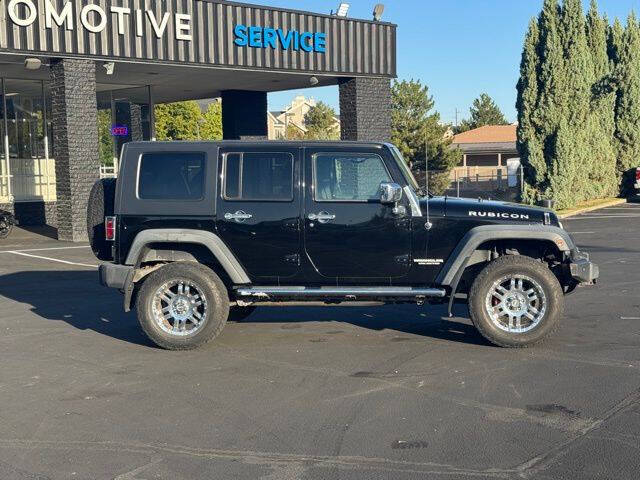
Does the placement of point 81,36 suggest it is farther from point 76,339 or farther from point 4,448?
point 4,448

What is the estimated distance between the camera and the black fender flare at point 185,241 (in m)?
8.40

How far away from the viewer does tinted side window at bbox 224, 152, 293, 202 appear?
8469 millimetres

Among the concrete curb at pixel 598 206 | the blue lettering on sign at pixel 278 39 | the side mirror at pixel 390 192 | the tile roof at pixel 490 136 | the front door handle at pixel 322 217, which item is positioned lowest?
the concrete curb at pixel 598 206

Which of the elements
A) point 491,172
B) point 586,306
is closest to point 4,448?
point 586,306

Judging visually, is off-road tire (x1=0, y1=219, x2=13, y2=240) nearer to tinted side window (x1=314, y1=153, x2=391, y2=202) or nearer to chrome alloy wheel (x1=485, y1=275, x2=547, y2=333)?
tinted side window (x1=314, y1=153, x2=391, y2=202)

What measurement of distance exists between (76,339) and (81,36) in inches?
501

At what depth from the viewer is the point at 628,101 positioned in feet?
124

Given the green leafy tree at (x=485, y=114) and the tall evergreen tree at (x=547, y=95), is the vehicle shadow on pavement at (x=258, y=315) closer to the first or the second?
the tall evergreen tree at (x=547, y=95)

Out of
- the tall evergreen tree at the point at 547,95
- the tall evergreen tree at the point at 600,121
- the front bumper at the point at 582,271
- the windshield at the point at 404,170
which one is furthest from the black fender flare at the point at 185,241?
the tall evergreen tree at the point at 600,121

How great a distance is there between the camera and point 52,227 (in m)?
24.1

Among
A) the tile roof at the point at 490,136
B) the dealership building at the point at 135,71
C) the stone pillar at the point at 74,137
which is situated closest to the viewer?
the dealership building at the point at 135,71

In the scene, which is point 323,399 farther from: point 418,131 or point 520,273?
point 418,131

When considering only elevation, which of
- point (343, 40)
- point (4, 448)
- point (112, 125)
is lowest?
point (4, 448)

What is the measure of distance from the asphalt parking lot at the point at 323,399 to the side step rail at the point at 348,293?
0.51 metres
